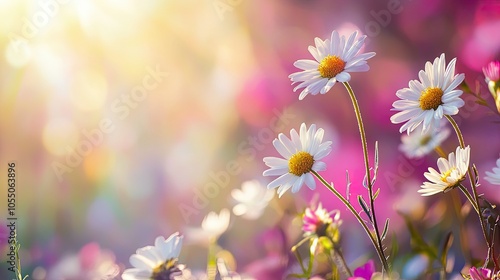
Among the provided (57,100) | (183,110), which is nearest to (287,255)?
(183,110)

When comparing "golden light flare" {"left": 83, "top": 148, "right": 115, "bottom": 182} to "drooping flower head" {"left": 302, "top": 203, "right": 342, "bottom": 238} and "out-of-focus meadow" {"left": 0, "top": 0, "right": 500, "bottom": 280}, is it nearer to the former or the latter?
"out-of-focus meadow" {"left": 0, "top": 0, "right": 500, "bottom": 280}

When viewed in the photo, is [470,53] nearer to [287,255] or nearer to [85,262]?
[287,255]

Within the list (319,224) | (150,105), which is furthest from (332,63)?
(150,105)

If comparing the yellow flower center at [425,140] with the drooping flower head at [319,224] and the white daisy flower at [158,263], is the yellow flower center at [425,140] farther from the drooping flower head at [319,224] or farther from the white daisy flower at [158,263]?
the white daisy flower at [158,263]

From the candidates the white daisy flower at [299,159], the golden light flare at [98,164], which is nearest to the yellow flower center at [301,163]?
the white daisy flower at [299,159]

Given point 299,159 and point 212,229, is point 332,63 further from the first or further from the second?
point 212,229
